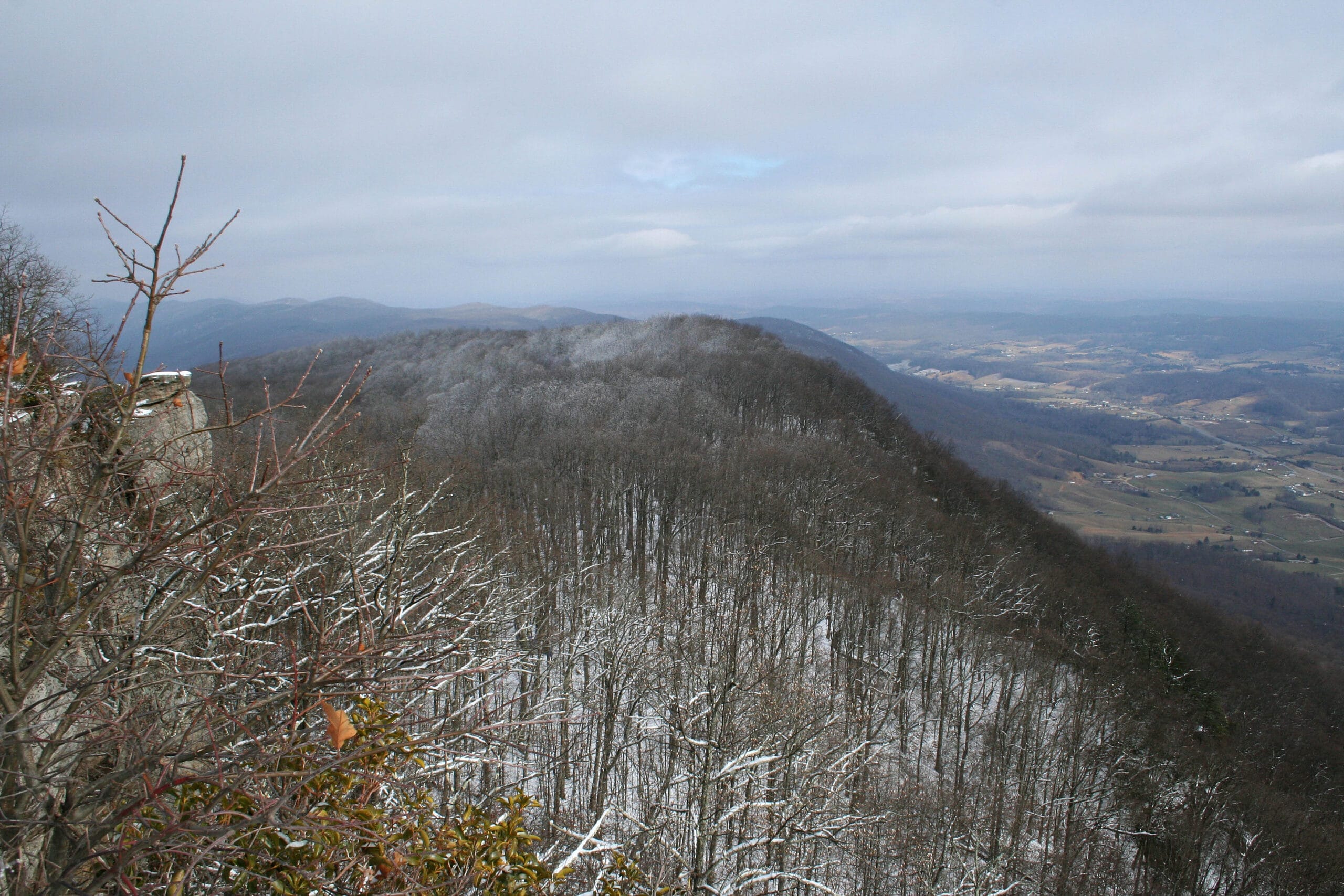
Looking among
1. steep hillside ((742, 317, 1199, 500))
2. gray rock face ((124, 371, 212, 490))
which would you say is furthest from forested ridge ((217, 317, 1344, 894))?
steep hillside ((742, 317, 1199, 500))

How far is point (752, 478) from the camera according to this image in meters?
47.6

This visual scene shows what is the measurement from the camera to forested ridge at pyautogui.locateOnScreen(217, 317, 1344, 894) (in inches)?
670

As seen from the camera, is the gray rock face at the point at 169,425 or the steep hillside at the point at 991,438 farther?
the steep hillside at the point at 991,438

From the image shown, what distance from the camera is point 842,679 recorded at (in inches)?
1500

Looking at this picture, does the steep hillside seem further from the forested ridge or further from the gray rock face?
the gray rock face

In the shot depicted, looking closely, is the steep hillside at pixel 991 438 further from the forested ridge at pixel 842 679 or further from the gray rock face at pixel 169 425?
the gray rock face at pixel 169 425

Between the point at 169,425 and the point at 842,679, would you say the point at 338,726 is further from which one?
the point at 842,679

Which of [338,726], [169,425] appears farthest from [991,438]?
[338,726]

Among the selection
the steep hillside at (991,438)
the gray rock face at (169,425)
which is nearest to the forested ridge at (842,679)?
Answer: the gray rock face at (169,425)

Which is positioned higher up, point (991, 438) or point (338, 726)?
point (338, 726)

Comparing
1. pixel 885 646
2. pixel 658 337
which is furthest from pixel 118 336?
pixel 658 337

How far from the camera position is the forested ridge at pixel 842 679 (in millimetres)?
17016

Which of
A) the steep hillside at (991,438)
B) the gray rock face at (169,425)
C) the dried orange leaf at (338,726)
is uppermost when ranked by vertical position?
the gray rock face at (169,425)

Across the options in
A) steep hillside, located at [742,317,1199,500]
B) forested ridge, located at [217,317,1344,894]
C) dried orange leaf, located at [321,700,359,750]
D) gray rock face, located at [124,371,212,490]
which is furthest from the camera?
steep hillside, located at [742,317,1199,500]
